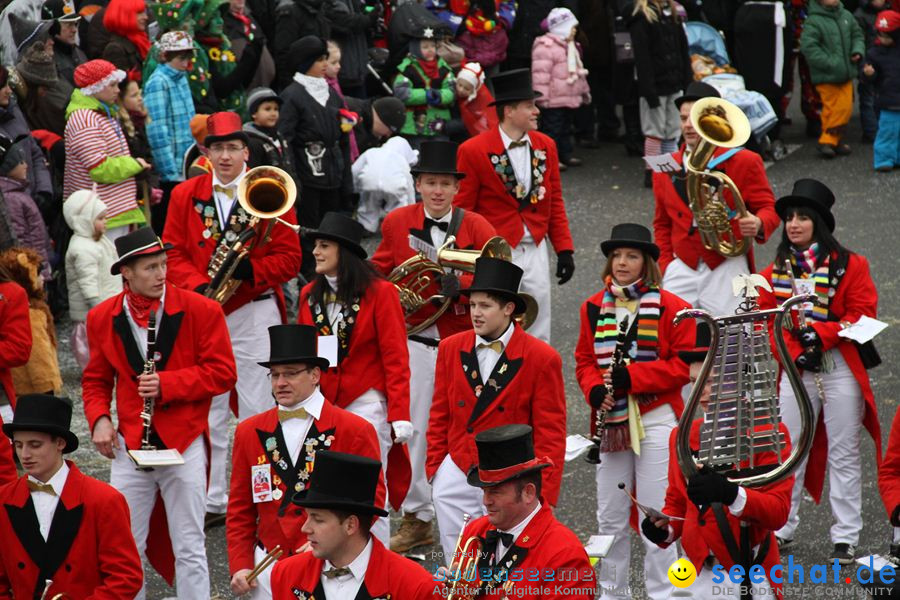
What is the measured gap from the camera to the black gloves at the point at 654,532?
688cm

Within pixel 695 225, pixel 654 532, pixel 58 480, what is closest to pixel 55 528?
pixel 58 480

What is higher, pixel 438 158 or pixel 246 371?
pixel 438 158

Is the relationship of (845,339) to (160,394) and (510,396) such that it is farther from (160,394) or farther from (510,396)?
(160,394)

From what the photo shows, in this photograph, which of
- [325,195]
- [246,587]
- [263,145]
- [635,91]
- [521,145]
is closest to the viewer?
[246,587]

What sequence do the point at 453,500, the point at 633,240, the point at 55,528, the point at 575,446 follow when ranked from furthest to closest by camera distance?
the point at 633,240 → the point at 453,500 → the point at 575,446 → the point at 55,528

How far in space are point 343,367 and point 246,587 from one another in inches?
74.8

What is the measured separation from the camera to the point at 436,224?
9.48 meters

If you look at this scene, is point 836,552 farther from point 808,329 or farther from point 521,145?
point 521,145

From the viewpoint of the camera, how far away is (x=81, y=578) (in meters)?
7.08

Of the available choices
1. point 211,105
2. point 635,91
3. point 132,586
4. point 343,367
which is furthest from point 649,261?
point 635,91

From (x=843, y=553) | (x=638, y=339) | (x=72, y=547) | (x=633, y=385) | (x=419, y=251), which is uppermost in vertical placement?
(x=419, y=251)

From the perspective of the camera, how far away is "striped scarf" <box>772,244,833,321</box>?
8977mm

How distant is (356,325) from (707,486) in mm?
2844

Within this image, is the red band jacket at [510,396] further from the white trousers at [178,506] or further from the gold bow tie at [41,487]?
the gold bow tie at [41,487]
